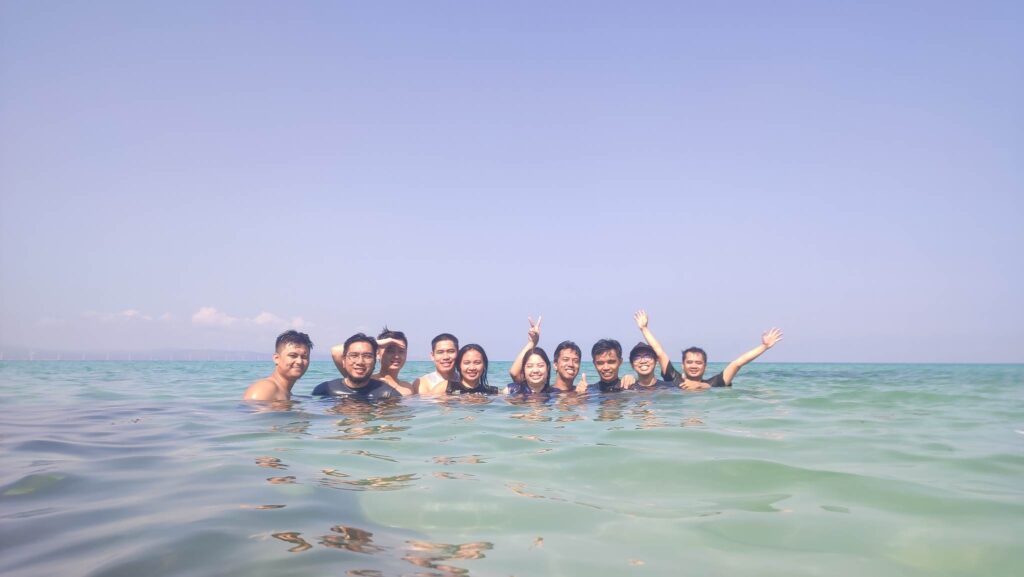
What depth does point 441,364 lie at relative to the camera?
11.0 meters

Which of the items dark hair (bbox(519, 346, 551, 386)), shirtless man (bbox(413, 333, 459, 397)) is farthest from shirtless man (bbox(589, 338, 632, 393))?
shirtless man (bbox(413, 333, 459, 397))

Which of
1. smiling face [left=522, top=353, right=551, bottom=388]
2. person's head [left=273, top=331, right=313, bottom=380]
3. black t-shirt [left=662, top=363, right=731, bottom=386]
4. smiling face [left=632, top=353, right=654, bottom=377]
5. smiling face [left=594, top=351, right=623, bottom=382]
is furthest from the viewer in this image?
black t-shirt [left=662, top=363, right=731, bottom=386]

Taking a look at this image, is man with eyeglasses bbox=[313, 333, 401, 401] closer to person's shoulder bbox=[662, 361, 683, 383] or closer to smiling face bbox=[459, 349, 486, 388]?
smiling face bbox=[459, 349, 486, 388]

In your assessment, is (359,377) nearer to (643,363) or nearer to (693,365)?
(643,363)

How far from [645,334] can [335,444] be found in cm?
806

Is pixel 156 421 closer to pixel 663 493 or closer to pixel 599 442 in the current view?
pixel 599 442

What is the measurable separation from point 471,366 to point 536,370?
1.17m

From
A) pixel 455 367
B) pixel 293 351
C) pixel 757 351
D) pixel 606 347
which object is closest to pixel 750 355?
pixel 757 351

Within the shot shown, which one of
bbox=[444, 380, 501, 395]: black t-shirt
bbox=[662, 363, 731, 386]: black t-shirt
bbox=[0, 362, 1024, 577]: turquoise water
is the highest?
bbox=[662, 363, 731, 386]: black t-shirt

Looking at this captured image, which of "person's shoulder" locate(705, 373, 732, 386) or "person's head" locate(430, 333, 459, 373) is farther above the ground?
"person's head" locate(430, 333, 459, 373)

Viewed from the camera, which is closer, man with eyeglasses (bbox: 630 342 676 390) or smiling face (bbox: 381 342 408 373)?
smiling face (bbox: 381 342 408 373)

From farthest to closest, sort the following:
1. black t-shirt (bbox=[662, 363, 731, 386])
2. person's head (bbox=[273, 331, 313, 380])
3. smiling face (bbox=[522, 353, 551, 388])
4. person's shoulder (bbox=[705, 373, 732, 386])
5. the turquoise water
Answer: person's shoulder (bbox=[705, 373, 732, 386]), black t-shirt (bbox=[662, 363, 731, 386]), smiling face (bbox=[522, 353, 551, 388]), person's head (bbox=[273, 331, 313, 380]), the turquoise water

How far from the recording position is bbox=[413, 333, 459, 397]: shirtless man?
10.9m

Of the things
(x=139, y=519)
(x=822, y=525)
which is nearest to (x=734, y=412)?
(x=822, y=525)
